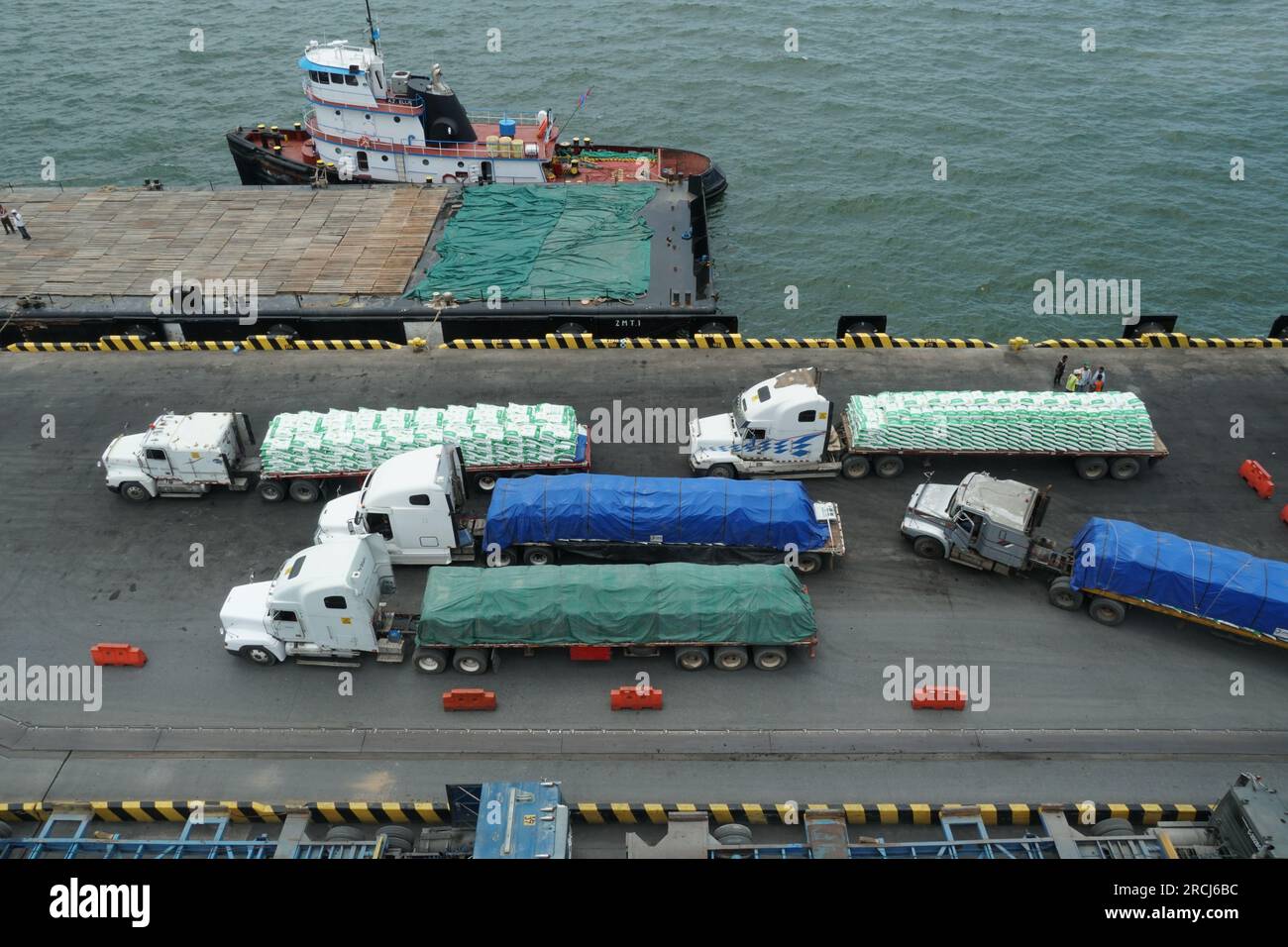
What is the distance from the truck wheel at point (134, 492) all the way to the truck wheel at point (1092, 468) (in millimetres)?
29645

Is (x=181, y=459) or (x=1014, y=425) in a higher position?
(x=181, y=459)

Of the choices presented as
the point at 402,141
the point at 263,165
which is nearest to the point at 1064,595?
the point at 402,141

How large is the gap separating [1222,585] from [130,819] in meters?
26.7

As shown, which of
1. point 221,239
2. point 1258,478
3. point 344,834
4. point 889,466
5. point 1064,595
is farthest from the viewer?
point 221,239

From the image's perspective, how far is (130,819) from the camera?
69.3 feet

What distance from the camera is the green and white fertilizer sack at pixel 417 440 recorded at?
28.3 metres

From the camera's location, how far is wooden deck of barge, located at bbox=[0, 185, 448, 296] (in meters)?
38.3

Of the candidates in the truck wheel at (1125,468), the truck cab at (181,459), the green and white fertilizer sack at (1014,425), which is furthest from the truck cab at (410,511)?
the truck wheel at (1125,468)

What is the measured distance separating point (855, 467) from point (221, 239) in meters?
29.3

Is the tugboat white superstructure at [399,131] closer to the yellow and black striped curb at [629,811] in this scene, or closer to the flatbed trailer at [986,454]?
the flatbed trailer at [986,454]

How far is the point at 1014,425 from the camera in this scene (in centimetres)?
2881

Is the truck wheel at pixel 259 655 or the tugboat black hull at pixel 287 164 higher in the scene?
the tugboat black hull at pixel 287 164

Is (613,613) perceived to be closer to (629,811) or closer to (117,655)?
(629,811)

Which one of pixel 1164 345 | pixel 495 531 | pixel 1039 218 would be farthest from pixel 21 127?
pixel 1164 345
